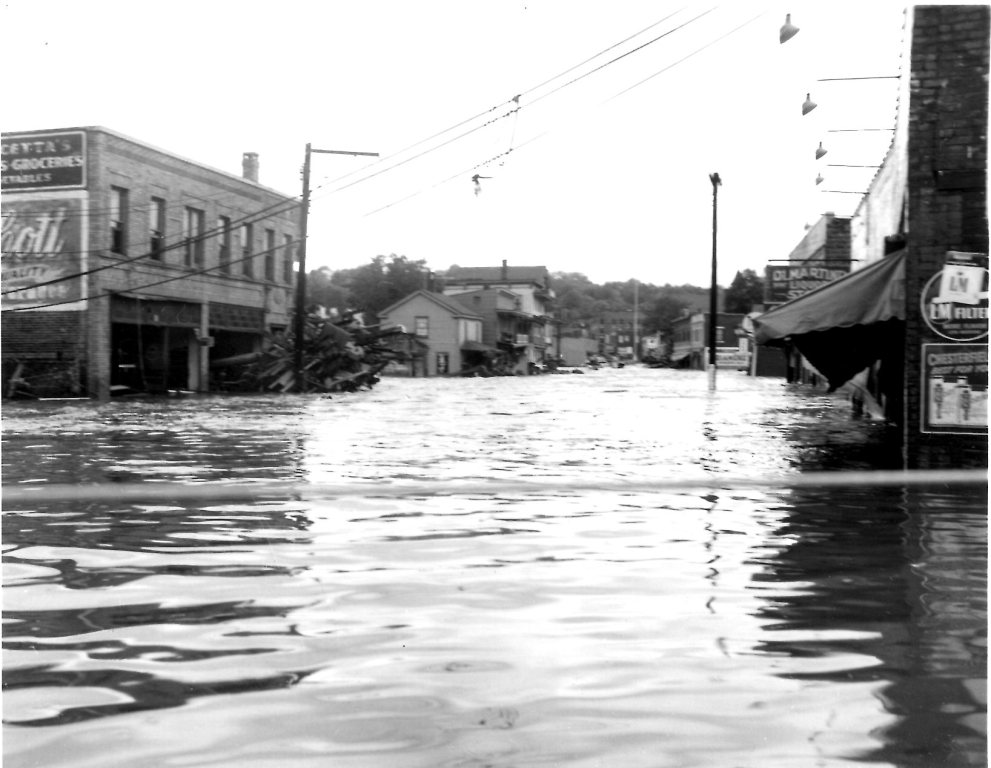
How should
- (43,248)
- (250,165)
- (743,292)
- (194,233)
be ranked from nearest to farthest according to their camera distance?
(43,248) < (194,233) < (250,165) < (743,292)

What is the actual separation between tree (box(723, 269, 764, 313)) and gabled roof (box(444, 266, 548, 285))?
23979mm

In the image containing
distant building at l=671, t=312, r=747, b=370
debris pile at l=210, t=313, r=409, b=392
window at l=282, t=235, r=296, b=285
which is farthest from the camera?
distant building at l=671, t=312, r=747, b=370

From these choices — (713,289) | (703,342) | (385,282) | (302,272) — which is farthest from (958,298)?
(703,342)

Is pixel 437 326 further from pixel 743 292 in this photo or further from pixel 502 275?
pixel 743 292

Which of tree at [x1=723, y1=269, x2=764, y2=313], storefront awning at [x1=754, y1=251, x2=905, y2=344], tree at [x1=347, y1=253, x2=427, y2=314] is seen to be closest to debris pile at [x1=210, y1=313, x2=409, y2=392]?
storefront awning at [x1=754, y1=251, x2=905, y2=344]

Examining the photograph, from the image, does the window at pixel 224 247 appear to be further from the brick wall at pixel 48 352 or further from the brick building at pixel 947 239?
the brick building at pixel 947 239

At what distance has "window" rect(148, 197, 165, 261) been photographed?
1351 inches

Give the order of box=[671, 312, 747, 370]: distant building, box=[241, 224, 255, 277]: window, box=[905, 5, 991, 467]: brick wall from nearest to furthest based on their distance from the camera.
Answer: box=[905, 5, 991, 467]: brick wall → box=[241, 224, 255, 277]: window → box=[671, 312, 747, 370]: distant building

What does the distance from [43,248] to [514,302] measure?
214ft

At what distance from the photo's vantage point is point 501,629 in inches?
191

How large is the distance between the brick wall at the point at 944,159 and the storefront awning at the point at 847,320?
1.20 meters

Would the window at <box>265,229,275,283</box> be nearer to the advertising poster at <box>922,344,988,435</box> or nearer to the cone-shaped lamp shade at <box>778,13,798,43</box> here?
the cone-shaped lamp shade at <box>778,13,798,43</box>

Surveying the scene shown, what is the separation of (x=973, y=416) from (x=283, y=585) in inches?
315

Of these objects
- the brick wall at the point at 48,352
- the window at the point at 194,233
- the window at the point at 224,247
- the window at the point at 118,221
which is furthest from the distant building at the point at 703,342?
the brick wall at the point at 48,352
